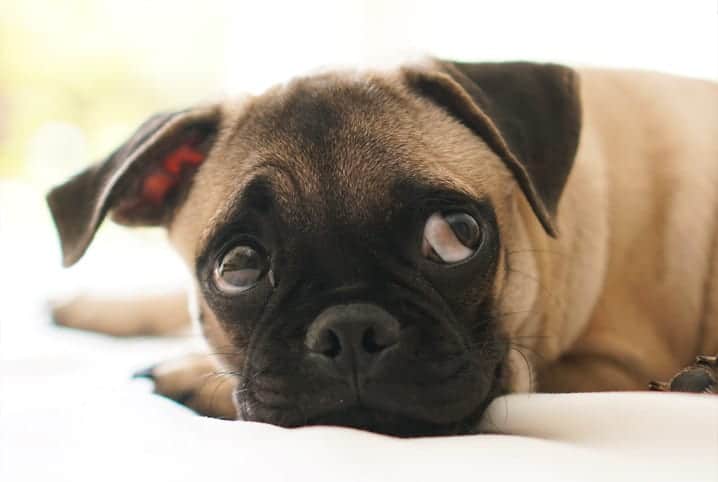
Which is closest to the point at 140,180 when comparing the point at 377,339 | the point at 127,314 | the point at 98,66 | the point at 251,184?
the point at 251,184

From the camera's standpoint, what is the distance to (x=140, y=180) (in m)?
2.55

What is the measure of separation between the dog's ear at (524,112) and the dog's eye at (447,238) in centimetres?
23

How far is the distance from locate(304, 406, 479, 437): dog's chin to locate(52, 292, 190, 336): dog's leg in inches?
84.4

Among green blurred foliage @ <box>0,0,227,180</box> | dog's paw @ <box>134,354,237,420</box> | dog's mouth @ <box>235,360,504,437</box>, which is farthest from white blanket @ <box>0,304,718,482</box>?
green blurred foliage @ <box>0,0,227,180</box>

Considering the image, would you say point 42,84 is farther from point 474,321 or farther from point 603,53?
point 474,321

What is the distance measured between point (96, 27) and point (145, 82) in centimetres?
55

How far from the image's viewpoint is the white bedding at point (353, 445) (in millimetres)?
1379

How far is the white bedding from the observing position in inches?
54.3

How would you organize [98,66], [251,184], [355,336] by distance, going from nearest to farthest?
[355,336] → [251,184] → [98,66]

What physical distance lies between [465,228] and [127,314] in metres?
2.23

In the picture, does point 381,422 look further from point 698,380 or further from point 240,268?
point 698,380

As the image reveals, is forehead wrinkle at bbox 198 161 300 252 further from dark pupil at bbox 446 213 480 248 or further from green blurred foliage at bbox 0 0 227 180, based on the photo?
green blurred foliage at bbox 0 0 227 180

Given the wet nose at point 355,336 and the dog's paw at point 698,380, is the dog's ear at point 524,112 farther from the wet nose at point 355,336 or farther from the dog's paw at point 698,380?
the wet nose at point 355,336

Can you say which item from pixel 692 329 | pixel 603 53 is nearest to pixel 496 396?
pixel 692 329
